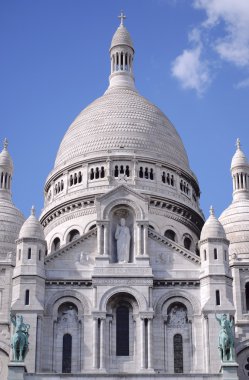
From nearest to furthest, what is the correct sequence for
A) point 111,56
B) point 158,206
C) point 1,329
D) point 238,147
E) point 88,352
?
point 88,352 < point 1,329 < point 158,206 < point 238,147 < point 111,56

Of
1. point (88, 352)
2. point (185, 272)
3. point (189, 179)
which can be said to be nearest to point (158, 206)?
point (189, 179)

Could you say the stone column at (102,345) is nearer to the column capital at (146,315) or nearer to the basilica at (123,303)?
the basilica at (123,303)

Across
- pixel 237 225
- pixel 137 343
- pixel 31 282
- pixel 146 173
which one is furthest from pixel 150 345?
pixel 146 173

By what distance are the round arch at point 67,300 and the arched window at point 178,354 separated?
5.33 m

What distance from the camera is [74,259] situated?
2525 inches

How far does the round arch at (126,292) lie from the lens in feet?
202

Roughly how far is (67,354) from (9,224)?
17.3 metres

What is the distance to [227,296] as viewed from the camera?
203 feet

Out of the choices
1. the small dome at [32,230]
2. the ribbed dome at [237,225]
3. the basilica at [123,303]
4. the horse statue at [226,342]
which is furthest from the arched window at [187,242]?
the horse statue at [226,342]

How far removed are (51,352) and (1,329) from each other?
299 inches

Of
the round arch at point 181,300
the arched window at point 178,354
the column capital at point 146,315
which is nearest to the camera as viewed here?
the arched window at point 178,354

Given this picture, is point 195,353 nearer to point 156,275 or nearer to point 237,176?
point 156,275

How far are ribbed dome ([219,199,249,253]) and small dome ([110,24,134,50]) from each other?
21.1 meters

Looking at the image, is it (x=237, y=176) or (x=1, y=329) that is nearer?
(x=1, y=329)
